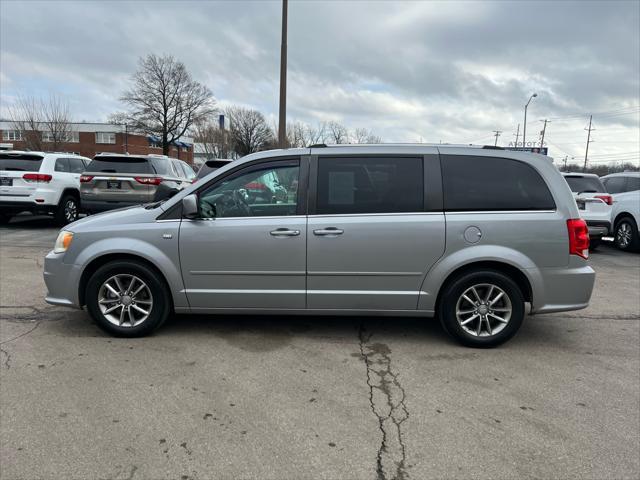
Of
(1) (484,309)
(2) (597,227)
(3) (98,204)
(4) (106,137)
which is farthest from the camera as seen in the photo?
(4) (106,137)

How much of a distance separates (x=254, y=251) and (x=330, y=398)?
1.53m

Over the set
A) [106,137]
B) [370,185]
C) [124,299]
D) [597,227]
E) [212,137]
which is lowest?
[124,299]

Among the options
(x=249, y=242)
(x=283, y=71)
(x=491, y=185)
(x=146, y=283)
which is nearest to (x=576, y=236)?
(x=491, y=185)

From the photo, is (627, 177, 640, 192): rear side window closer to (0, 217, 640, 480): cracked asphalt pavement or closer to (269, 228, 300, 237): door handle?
(0, 217, 640, 480): cracked asphalt pavement

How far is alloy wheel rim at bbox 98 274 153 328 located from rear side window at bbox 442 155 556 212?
2.97m

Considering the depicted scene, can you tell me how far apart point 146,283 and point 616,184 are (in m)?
11.6

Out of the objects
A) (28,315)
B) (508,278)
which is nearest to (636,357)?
(508,278)

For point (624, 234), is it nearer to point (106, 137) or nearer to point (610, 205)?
point (610, 205)

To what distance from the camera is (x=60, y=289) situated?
441 centimetres

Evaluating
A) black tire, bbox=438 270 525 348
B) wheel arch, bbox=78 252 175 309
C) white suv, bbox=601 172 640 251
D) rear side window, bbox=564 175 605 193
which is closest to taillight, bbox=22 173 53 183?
wheel arch, bbox=78 252 175 309

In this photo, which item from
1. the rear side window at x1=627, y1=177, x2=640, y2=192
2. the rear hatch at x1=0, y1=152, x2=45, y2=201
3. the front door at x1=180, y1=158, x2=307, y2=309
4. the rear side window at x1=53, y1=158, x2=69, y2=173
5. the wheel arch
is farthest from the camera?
the rear side window at x1=53, y1=158, x2=69, y2=173

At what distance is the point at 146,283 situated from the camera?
14.3ft

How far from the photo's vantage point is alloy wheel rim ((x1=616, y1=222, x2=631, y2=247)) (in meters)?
10.5

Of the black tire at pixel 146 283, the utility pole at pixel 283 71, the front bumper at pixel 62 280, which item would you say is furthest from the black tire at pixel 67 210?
the black tire at pixel 146 283
